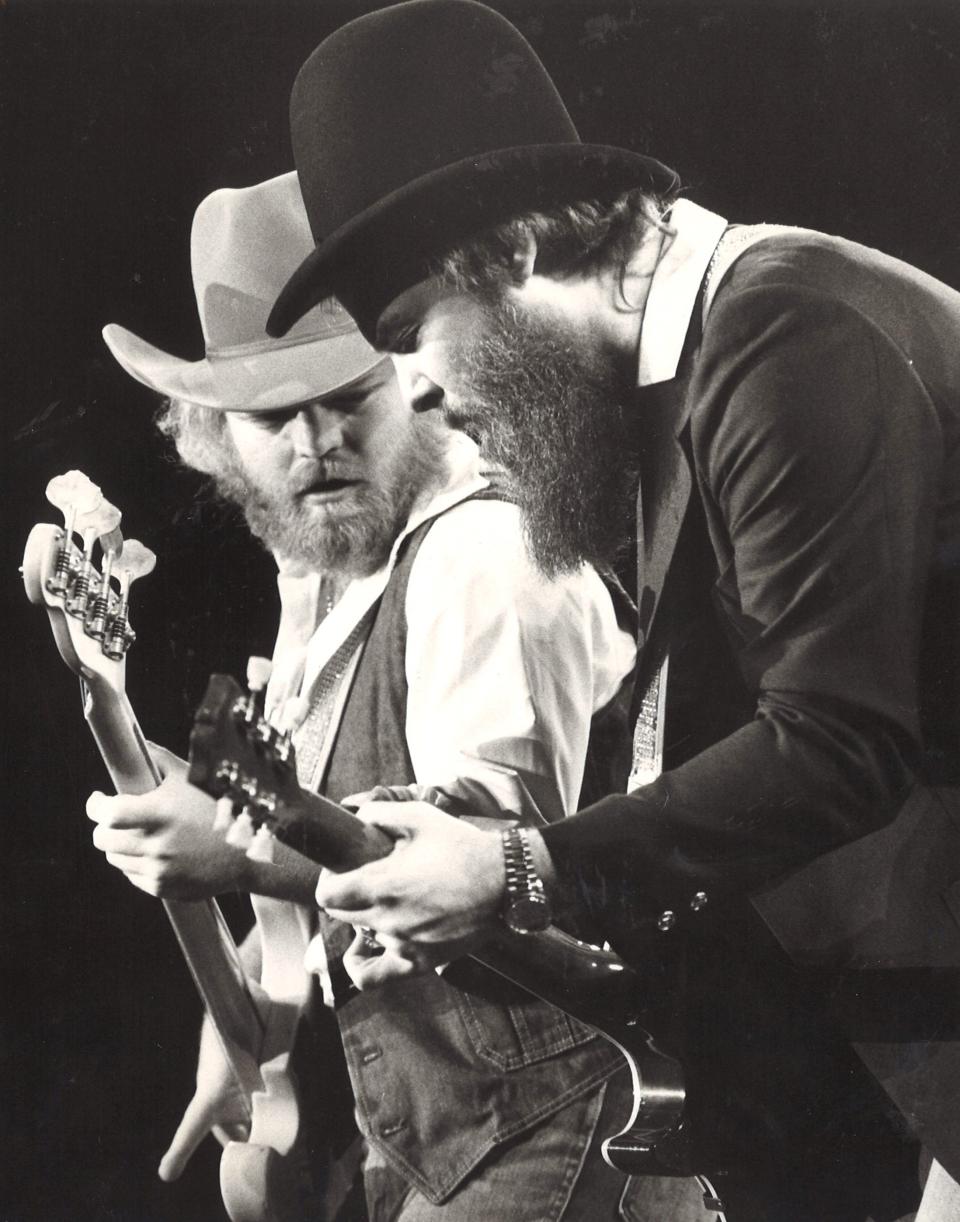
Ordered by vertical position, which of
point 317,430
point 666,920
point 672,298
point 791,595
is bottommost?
point 666,920

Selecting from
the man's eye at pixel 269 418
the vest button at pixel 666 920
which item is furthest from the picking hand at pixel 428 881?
the man's eye at pixel 269 418

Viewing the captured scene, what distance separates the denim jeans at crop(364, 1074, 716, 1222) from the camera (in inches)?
74.8

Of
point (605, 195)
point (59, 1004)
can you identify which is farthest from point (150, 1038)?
point (605, 195)

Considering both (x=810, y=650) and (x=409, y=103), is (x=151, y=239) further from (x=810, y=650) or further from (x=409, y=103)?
(x=810, y=650)

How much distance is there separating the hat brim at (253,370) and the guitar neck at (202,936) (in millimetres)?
452

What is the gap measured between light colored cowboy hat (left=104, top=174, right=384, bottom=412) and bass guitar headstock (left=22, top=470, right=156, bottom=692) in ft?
0.74

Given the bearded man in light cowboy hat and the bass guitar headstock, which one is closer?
the bearded man in light cowboy hat

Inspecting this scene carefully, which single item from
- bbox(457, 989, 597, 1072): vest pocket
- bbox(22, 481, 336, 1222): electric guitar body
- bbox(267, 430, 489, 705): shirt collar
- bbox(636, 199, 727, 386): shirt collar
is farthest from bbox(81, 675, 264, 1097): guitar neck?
bbox(636, 199, 727, 386): shirt collar

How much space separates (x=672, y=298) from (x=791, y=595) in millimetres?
435

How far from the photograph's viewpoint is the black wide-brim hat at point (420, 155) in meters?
1.89

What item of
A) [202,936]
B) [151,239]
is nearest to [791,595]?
[202,936]

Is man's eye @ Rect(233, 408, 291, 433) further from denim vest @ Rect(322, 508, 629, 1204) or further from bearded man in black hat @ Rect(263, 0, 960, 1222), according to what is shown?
denim vest @ Rect(322, 508, 629, 1204)

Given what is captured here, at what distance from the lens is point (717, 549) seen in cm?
188

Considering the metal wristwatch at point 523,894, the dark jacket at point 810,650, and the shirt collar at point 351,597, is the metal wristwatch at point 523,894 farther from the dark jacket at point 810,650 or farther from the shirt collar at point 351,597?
the shirt collar at point 351,597
